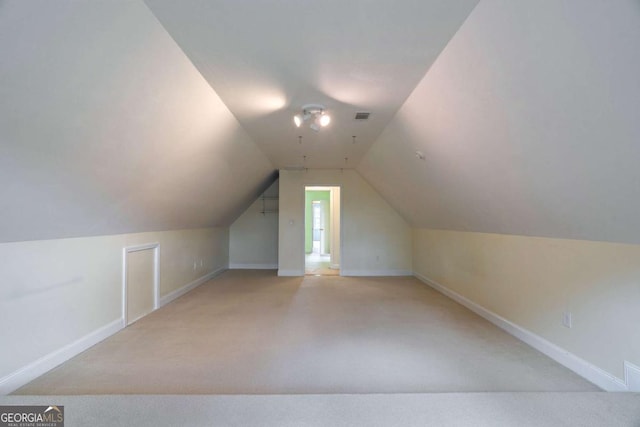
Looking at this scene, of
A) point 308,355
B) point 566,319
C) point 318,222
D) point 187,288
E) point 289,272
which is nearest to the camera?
point 566,319

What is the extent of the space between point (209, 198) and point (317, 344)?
9.79 feet

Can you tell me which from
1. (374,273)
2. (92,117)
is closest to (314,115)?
(92,117)

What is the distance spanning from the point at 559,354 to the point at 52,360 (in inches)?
161

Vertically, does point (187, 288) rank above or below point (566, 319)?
below

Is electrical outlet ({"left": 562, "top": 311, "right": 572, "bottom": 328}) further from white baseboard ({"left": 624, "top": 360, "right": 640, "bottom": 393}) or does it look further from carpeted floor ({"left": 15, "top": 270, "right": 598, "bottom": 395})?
white baseboard ({"left": 624, "top": 360, "right": 640, "bottom": 393})

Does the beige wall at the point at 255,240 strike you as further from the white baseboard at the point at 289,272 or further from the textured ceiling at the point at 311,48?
the textured ceiling at the point at 311,48

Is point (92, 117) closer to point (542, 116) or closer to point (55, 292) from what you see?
point (55, 292)

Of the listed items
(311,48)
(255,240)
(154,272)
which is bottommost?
(154,272)

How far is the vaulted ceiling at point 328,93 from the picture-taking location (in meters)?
1.52

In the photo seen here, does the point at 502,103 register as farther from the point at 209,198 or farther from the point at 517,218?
the point at 209,198

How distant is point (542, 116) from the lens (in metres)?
1.91

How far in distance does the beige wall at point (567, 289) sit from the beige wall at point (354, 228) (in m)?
2.55

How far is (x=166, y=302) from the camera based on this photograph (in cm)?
455

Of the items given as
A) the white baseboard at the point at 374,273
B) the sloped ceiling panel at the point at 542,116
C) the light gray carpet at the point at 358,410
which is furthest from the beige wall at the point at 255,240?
the light gray carpet at the point at 358,410
